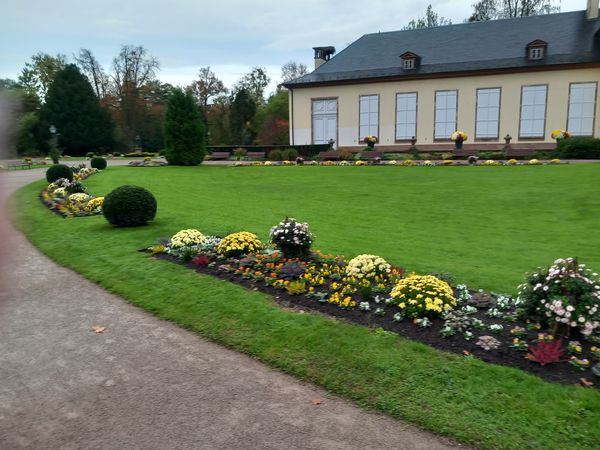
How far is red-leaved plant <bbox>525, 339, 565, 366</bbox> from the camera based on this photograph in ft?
13.5

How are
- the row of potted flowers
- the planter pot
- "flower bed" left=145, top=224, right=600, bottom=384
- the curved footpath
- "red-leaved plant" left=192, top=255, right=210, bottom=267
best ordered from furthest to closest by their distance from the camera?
the row of potted flowers → "red-leaved plant" left=192, top=255, right=210, bottom=267 → the planter pot → "flower bed" left=145, top=224, right=600, bottom=384 → the curved footpath

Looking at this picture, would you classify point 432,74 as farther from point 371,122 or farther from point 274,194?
point 274,194

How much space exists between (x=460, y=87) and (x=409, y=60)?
433 centimetres

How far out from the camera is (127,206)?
1111cm

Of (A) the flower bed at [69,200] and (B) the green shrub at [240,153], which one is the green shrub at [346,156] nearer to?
(B) the green shrub at [240,153]

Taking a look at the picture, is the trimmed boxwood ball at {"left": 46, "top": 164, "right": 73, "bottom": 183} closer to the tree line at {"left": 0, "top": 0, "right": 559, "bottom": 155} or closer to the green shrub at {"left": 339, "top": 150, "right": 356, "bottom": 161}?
the green shrub at {"left": 339, "top": 150, "right": 356, "bottom": 161}

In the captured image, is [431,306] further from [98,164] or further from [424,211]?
[98,164]

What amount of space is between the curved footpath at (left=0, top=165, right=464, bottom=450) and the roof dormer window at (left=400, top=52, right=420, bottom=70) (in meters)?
33.9

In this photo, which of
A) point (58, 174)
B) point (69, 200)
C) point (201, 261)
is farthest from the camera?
point (58, 174)

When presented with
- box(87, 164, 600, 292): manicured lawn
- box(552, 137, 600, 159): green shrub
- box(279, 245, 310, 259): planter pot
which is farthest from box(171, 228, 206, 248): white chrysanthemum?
box(552, 137, 600, 159): green shrub

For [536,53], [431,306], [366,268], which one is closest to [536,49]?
[536,53]

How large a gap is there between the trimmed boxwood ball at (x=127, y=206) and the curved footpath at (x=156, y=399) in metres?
5.72

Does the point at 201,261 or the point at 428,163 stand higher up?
the point at 428,163

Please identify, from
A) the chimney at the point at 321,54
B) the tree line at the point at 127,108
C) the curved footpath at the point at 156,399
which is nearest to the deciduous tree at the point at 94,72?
the tree line at the point at 127,108
